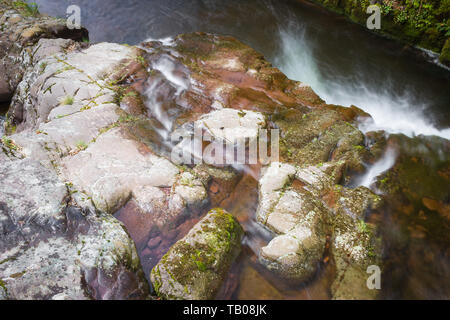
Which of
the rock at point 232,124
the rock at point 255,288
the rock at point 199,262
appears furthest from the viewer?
the rock at point 232,124

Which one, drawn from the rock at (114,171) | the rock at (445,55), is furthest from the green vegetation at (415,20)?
the rock at (114,171)

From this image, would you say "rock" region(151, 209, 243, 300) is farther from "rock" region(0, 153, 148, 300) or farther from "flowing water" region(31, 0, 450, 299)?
"rock" region(0, 153, 148, 300)

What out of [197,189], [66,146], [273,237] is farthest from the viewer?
[66,146]

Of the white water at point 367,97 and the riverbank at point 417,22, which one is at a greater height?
the riverbank at point 417,22

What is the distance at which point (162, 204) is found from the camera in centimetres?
515

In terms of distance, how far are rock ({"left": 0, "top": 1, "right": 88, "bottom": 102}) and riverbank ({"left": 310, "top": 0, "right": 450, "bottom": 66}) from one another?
12.7m

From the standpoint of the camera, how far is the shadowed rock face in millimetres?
4148

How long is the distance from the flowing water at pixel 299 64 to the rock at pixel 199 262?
31 centimetres

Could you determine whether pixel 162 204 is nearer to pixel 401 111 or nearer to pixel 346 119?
pixel 346 119

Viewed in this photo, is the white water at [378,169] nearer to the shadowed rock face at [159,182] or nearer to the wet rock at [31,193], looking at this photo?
the shadowed rock face at [159,182]

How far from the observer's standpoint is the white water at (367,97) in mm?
8117

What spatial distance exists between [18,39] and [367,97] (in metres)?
12.6

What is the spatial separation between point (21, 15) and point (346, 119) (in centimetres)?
1274
